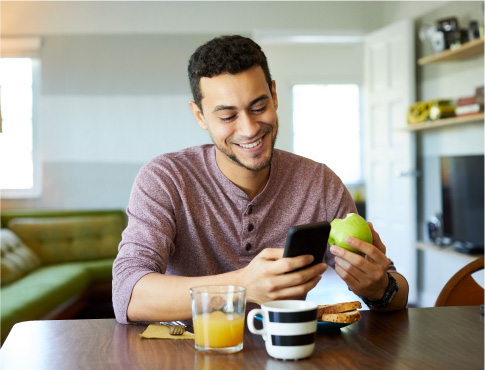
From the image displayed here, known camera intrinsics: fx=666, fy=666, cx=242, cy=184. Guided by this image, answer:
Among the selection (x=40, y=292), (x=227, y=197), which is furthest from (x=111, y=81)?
(x=227, y=197)

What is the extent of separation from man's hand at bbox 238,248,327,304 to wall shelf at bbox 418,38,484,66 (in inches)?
132

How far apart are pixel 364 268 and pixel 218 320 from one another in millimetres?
394

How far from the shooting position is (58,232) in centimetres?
536

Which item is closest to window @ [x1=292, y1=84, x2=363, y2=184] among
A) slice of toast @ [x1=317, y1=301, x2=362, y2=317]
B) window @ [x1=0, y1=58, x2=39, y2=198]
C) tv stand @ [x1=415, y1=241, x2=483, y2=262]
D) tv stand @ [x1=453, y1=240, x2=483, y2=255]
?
tv stand @ [x1=415, y1=241, x2=483, y2=262]

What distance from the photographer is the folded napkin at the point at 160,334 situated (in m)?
1.23

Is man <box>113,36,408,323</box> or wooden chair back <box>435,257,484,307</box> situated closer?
man <box>113,36,408,323</box>

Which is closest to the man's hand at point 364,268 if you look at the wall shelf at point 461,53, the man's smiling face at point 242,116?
the man's smiling face at point 242,116

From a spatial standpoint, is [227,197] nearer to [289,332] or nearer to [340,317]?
[340,317]

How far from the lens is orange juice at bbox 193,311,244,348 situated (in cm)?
111

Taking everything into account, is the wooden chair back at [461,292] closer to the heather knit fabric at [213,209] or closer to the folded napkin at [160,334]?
the heather knit fabric at [213,209]

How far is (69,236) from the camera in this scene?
212 inches

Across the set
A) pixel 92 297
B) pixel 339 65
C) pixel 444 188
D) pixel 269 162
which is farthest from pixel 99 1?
pixel 269 162

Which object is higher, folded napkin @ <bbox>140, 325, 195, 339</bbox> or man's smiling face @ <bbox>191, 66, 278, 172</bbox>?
man's smiling face @ <bbox>191, 66, 278, 172</bbox>

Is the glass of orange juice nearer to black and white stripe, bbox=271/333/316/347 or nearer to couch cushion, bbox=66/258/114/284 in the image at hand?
black and white stripe, bbox=271/333/316/347
